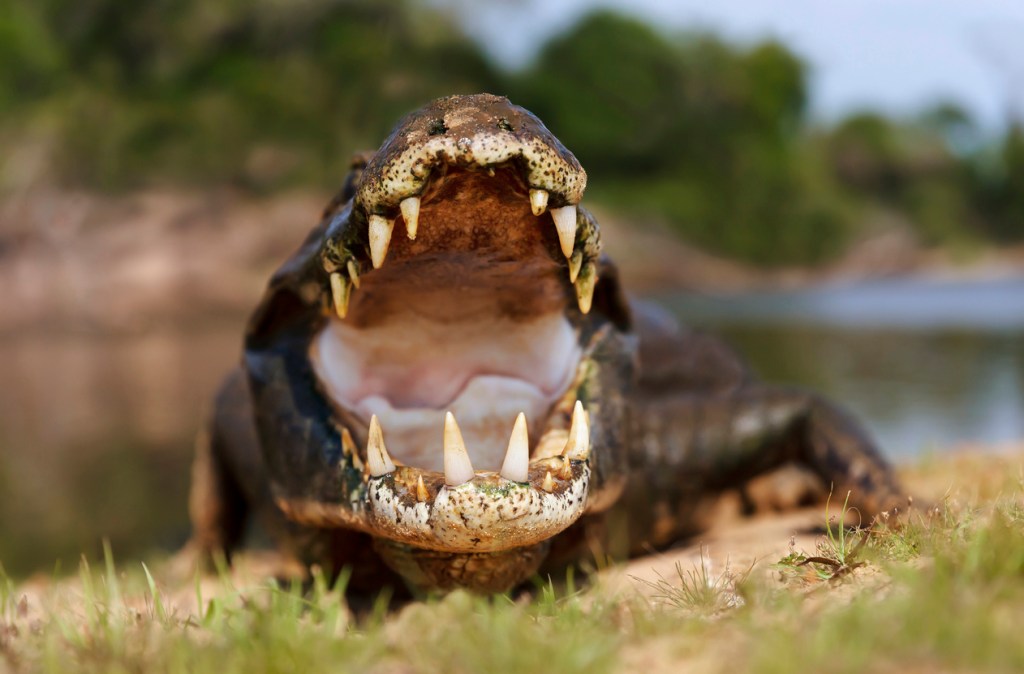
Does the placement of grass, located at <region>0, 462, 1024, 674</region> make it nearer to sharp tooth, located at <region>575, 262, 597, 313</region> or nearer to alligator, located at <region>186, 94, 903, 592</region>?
alligator, located at <region>186, 94, 903, 592</region>

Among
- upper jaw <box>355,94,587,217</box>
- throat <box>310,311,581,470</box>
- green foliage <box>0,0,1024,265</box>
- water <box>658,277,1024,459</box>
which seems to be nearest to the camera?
upper jaw <box>355,94,587,217</box>

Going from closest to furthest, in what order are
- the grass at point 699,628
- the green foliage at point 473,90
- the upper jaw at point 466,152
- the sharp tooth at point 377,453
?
the grass at point 699,628
the upper jaw at point 466,152
the sharp tooth at point 377,453
the green foliage at point 473,90

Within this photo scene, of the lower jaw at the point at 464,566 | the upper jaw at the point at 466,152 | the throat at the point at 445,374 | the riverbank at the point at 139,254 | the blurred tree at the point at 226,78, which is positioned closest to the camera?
the upper jaw at the point at 466,152

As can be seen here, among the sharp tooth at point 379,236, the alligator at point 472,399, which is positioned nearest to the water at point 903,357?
the alligator at point 472,399

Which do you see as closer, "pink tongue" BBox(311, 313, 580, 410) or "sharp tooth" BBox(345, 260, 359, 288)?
"sharp tooth" BBox(345, 260, 359, 288)

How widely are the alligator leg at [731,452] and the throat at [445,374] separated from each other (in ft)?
2.71

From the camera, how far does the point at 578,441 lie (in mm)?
2330

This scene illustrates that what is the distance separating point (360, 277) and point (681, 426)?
1.64 m

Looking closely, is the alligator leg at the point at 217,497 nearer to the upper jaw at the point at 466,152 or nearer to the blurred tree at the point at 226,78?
the upper jaw at the point at 466,152

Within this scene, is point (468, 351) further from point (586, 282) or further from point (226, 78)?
point (226, 78)

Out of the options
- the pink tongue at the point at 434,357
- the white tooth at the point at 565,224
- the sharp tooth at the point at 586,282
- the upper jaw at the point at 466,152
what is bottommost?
the pink tongue at the point at 434,357

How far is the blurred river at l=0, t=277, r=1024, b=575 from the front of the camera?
23.4 feet

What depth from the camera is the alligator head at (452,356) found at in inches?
84.6

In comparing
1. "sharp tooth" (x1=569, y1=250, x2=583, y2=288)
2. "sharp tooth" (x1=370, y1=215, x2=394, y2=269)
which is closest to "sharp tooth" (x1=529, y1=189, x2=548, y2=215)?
"sharp tooth" (x1=569, y1=250, x2=583, y2=288)
